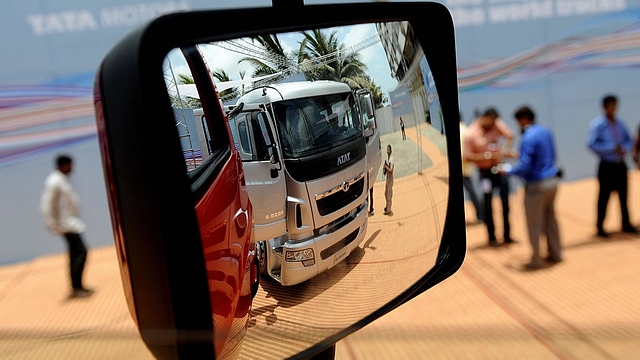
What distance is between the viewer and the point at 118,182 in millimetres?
638

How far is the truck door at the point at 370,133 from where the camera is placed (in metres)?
0.81

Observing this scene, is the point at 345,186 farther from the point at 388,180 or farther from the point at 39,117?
the point at 39,117

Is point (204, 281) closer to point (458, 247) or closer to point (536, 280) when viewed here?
point (458, 247)

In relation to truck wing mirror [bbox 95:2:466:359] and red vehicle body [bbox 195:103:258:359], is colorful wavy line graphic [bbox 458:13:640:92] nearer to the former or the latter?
truck wing mirror [bbox 95:2:466:359]

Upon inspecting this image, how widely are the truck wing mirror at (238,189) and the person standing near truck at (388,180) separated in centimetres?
1

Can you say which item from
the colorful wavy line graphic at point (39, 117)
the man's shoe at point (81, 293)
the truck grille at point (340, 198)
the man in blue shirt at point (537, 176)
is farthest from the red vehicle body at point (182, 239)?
the colorful wavy line graphic at point (39, 117)

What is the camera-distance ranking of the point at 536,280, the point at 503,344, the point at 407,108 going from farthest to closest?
1. the point at 536,280
2. the point at 503,344
3. the point at 407,108

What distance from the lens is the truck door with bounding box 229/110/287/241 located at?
666mm

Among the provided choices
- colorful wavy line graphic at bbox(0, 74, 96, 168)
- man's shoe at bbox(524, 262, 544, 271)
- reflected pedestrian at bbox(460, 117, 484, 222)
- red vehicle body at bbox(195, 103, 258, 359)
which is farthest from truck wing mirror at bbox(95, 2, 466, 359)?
colorful wavy line graphic at bbox(0, 74, 96, 168)

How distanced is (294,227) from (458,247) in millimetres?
528

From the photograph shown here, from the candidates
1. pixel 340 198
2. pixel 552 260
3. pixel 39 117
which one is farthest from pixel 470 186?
pixel 340 198

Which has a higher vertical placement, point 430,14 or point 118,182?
point 430,14

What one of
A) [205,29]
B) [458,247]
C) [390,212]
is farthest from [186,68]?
[458,247]

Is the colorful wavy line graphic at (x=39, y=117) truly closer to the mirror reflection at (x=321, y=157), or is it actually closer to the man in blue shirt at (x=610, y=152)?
the man in blue shirt at (x=610, y=152)
